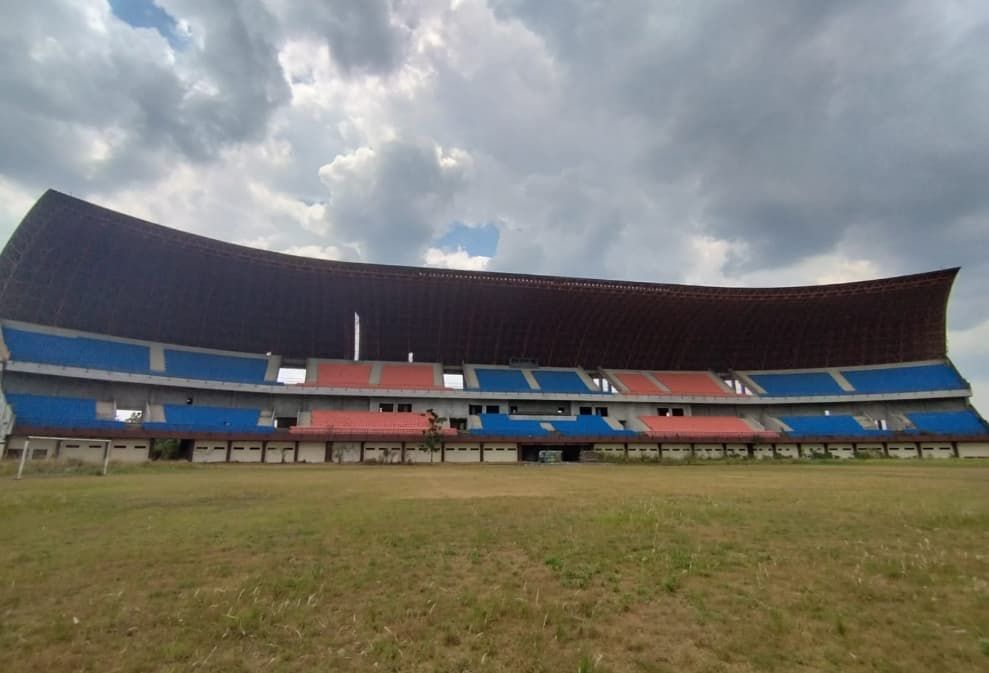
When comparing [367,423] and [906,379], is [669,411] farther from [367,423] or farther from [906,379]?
[367,423]

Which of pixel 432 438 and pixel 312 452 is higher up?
pixel 432 438

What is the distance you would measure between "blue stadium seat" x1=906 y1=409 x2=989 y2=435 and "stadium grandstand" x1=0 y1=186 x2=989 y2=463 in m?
0.27

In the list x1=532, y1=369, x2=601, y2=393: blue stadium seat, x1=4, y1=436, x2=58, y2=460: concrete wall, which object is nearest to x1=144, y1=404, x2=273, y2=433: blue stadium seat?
x1=4, y1=436, x2=58, y2=460: concrete wall

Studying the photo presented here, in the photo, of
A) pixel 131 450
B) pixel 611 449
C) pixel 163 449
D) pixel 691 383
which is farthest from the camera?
pixel 691 383

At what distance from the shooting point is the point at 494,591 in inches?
282

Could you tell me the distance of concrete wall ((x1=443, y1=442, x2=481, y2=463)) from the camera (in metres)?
55.2

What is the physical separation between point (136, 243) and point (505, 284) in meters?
38.6

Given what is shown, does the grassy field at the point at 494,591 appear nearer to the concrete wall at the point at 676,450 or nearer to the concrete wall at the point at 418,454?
the concrete wall at the point at 418,454

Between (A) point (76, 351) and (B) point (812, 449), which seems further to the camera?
(B) point (812, 449)

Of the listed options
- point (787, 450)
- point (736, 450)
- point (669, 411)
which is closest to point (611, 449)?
point (669, 411)

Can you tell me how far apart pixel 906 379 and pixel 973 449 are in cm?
1076

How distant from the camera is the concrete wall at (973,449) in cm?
5784

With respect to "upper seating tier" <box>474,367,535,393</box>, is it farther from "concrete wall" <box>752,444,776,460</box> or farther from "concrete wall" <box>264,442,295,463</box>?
"concrete wall" <box>752,444,776,460</box>

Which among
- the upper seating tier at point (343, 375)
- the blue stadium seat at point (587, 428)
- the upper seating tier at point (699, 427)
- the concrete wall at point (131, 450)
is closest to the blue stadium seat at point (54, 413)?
the concrete wall at point (131, 450)
